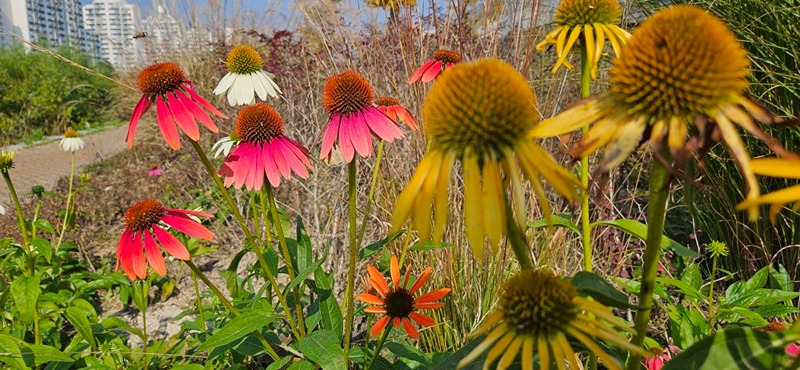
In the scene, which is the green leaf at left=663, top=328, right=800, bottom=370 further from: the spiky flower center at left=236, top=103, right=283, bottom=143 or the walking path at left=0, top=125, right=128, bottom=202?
the walking path at left=0, top=125, right=128, bottom=202

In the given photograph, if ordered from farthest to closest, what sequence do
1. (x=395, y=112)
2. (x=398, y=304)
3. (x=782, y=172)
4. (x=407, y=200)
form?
(x=395, y=112) → (x=398, y=304) → (x=407, y=200) → (x=782, y=172)

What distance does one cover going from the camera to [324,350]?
0.79 m

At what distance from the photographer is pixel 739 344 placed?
41 centimetres

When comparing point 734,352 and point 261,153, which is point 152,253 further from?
point 734,352

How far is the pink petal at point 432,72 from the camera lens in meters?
1.28

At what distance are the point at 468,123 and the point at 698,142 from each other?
7.1 inches

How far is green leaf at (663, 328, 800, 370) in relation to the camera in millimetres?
392

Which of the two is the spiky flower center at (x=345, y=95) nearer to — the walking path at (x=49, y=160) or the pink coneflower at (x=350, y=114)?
the pink coneflower at (x=350, y=114)

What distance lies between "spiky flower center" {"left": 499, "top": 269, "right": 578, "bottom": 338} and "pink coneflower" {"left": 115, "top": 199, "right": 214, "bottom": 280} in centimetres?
55

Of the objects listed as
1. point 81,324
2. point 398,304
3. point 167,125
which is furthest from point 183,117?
point 81,324

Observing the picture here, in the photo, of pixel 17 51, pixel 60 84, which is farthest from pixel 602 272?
pixel 17 51

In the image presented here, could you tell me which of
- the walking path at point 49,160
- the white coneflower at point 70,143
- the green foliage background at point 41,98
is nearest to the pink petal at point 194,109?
the white coneflower at point 70,143

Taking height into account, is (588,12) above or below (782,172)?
above

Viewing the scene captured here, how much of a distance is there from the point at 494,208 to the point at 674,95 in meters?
0.16
